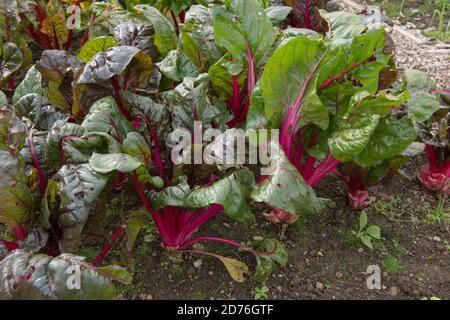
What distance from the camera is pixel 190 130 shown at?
6.77 ft

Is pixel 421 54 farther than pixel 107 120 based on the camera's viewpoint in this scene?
Yes

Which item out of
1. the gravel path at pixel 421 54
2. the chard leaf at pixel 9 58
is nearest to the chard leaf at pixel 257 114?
the chard leaf at pixel 9 58

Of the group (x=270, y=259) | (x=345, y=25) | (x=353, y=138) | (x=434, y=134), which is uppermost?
(x=345, y=25)

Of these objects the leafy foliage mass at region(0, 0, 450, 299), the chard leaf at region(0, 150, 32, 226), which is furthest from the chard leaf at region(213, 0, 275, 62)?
the chard leaf at region(0, 150, 32, 226)

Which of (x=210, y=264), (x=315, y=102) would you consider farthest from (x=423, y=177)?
(x=210, y=264)

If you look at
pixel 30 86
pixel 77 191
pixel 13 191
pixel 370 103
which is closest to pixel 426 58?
pixel 370 103

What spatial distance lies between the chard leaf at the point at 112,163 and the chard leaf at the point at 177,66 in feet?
2.16

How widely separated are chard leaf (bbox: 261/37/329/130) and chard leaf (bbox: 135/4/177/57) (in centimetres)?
66

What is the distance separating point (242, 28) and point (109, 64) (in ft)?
1.84

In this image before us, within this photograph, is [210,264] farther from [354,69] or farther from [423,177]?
[423,177]

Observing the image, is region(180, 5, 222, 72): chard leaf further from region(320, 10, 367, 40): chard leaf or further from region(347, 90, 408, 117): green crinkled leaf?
region(347, 90, 408, 117): green crinkled leaf

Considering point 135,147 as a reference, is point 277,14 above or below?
above

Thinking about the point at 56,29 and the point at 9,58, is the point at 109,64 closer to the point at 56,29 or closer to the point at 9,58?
the point at 9,58

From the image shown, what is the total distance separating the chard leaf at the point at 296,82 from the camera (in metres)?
1.84
